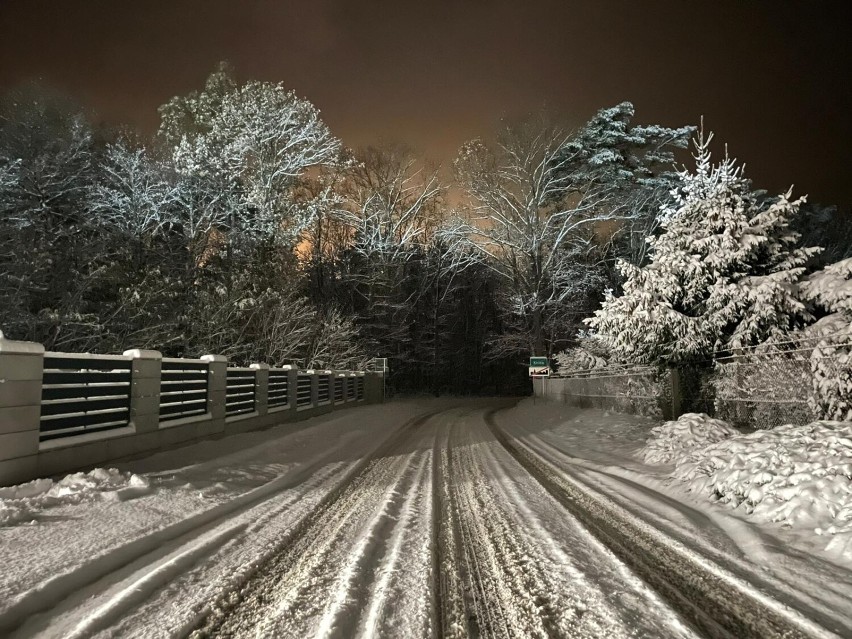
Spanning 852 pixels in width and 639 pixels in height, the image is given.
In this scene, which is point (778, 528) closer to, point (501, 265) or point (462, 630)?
point (462, 630)

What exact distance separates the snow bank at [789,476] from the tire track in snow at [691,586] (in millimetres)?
1173

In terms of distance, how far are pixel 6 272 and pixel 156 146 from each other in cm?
980

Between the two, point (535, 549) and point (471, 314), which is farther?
point (471, 314)

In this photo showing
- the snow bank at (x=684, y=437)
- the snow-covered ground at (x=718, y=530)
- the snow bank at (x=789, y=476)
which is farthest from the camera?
the snow bank at (x=684, y=437)

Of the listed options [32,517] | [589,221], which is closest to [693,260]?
[32,517]

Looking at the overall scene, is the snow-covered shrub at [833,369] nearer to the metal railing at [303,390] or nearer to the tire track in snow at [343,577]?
the tire track in snow at [343,577]

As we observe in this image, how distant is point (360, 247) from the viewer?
32.1 m

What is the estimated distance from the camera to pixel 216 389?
10.3 meters

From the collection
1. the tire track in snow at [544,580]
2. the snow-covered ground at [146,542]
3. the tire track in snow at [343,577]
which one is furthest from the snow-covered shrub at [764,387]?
the snow-covered ground at [146,542]

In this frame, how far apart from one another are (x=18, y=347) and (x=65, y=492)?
172 cm

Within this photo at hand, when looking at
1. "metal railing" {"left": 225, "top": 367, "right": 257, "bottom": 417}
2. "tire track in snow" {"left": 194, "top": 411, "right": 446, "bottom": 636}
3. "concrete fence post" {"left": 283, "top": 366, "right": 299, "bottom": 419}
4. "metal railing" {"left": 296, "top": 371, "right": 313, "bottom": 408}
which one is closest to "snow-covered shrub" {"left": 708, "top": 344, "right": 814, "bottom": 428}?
"tire track in snow" {"left": 194, "top": 411, "right": 446, "bottom": 636}

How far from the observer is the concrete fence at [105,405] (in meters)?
5.66

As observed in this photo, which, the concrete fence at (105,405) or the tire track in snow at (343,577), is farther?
the concrete fence at (105,405)

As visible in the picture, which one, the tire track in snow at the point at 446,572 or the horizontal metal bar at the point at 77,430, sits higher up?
the horizontal metal bar at the point at 77,430
